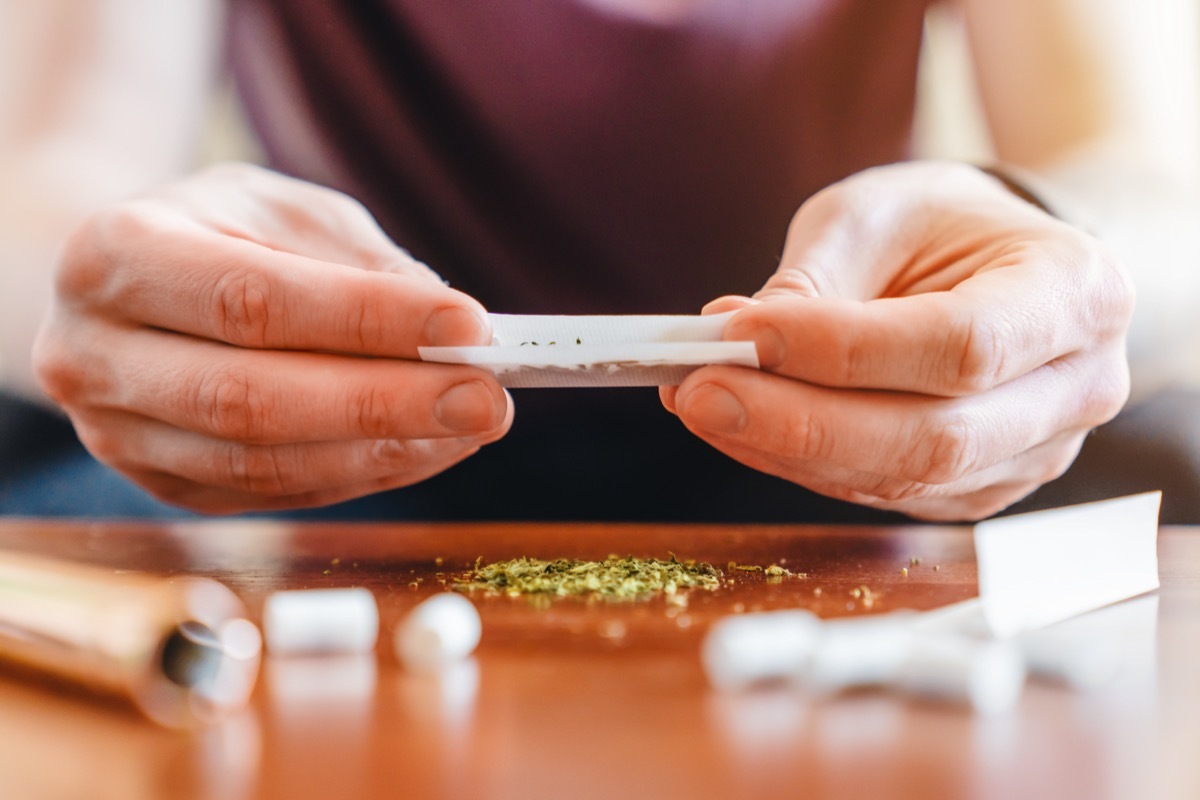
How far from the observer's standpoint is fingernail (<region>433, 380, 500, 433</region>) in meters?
0.70

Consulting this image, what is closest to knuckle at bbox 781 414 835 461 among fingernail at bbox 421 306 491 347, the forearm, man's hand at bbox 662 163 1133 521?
man's hand at bbox 662 163 1133 521

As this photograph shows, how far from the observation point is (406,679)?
483 millimetres

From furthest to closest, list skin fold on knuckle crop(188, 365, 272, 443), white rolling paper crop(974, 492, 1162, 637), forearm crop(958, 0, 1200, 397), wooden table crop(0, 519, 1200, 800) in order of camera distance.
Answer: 1. forearm crop(958, 0, 1200, 397)
2. skin fold on knuckle crop(188, 365, 272, 443)
3. white rolling paper crop(974, 492, 1162, 637)
4. wooden table crop(0, 519, 1200, 800)

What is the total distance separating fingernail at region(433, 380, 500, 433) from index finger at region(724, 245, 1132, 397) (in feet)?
0.59

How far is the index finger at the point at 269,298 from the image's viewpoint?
0.70m

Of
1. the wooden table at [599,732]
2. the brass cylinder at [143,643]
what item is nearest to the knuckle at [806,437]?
the wooden table at [599,732]

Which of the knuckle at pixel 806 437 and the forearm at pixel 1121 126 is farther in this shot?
the forearm at pixel 1121 126

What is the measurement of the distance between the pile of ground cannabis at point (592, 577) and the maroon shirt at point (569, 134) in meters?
0.81

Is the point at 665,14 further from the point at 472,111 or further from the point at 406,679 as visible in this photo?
the point at 406,679

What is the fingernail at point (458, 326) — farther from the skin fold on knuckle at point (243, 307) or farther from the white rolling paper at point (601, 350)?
the skin fold on knuckle at point (243, 307)

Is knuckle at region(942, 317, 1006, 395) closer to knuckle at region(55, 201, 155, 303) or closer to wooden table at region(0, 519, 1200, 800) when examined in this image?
wooden table at region(0, 519, 1200, 800)

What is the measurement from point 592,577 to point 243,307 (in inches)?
13.5

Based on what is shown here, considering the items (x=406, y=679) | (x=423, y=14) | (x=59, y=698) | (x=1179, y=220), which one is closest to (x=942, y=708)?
(x=406, y=679)

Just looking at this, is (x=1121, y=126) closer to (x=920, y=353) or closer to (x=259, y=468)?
(x=920, y=353)
